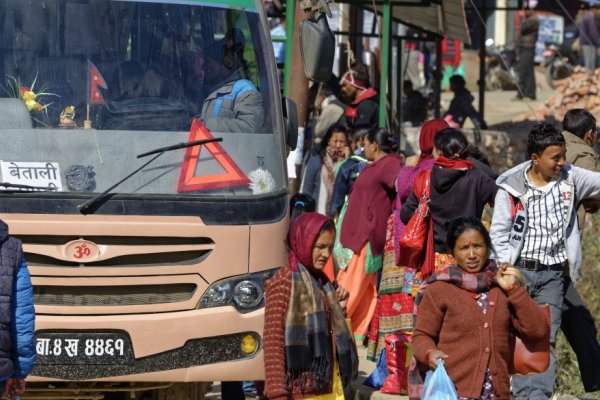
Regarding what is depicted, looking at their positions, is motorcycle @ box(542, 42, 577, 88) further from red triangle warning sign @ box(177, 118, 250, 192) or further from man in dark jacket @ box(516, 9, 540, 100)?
red triangle warning sign @ box(177, 118, 250, 192)

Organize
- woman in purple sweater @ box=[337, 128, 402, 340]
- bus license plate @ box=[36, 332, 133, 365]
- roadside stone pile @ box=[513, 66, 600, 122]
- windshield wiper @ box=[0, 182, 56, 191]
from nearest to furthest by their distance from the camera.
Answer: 1. bus license plate @ box=[36, 332, 133, 365]
2. windshield wiper @ box=[0, 182, 56, 191]
3. woman in purple sweater @ box=[337, 128, 402, 340]
4. roadside stone pile @ box=[513, 66, 600, 122]

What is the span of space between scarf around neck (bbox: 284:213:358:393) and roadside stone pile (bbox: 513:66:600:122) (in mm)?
13932

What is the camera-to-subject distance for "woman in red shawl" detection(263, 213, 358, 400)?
19.2ft

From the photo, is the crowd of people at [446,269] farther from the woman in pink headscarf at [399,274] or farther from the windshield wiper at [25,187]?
the windshield wiper at [25,187]

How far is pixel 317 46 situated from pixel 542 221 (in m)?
1.59

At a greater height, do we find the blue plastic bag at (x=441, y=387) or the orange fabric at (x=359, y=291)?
the blue plastic bag at (x=441, y=387)

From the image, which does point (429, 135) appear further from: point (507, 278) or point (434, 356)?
point (434, 356)

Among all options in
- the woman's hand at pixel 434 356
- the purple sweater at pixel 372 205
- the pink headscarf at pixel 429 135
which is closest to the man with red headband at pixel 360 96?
the purple sweater at pixel 372 205

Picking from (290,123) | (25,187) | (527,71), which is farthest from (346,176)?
(527,71)

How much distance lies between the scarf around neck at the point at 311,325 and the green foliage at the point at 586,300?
291cm

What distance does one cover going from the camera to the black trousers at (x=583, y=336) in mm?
7656

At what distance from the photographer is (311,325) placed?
19.6 ft

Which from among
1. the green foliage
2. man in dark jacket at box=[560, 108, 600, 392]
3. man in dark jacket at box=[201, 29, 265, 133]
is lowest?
the green foliage

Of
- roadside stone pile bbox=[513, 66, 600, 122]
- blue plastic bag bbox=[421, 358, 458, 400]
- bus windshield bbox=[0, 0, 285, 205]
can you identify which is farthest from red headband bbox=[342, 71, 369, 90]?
blue plastic bag bbox=[421, 358, 458, 400]
